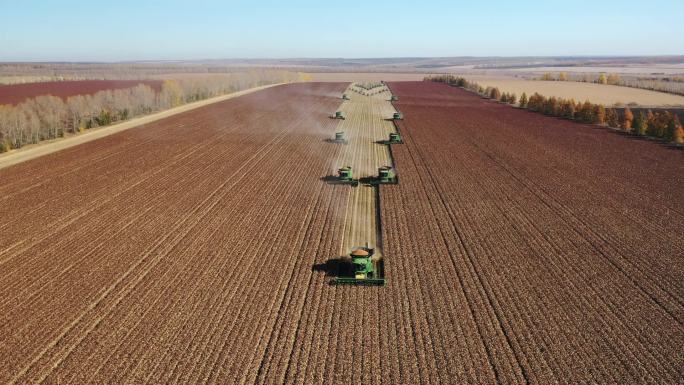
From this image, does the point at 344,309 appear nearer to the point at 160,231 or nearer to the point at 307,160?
the point at 160,231

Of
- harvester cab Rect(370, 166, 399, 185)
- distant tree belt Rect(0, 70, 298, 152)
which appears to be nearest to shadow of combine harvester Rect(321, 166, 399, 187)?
harvester cab Rect(370, 166, 399, 185)

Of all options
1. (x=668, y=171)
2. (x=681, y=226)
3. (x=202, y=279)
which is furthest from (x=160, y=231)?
(x=668, y=171)

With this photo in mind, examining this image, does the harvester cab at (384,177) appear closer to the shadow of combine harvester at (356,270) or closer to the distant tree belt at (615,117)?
the shadow of combine harvester at (356,270)

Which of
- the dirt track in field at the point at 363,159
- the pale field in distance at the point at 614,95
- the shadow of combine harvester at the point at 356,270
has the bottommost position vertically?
the pale field in distance at the point at 614,95

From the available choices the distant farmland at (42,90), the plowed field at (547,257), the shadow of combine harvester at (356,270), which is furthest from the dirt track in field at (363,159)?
the distant farmland at (42,90)

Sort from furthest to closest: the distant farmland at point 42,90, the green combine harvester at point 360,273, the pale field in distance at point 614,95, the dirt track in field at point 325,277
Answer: the pale field in distance at point 614,95 → the distant farmland at point 42,90 → the green combine harvester at point 360,273 → the dirt track in field at point 325,277
